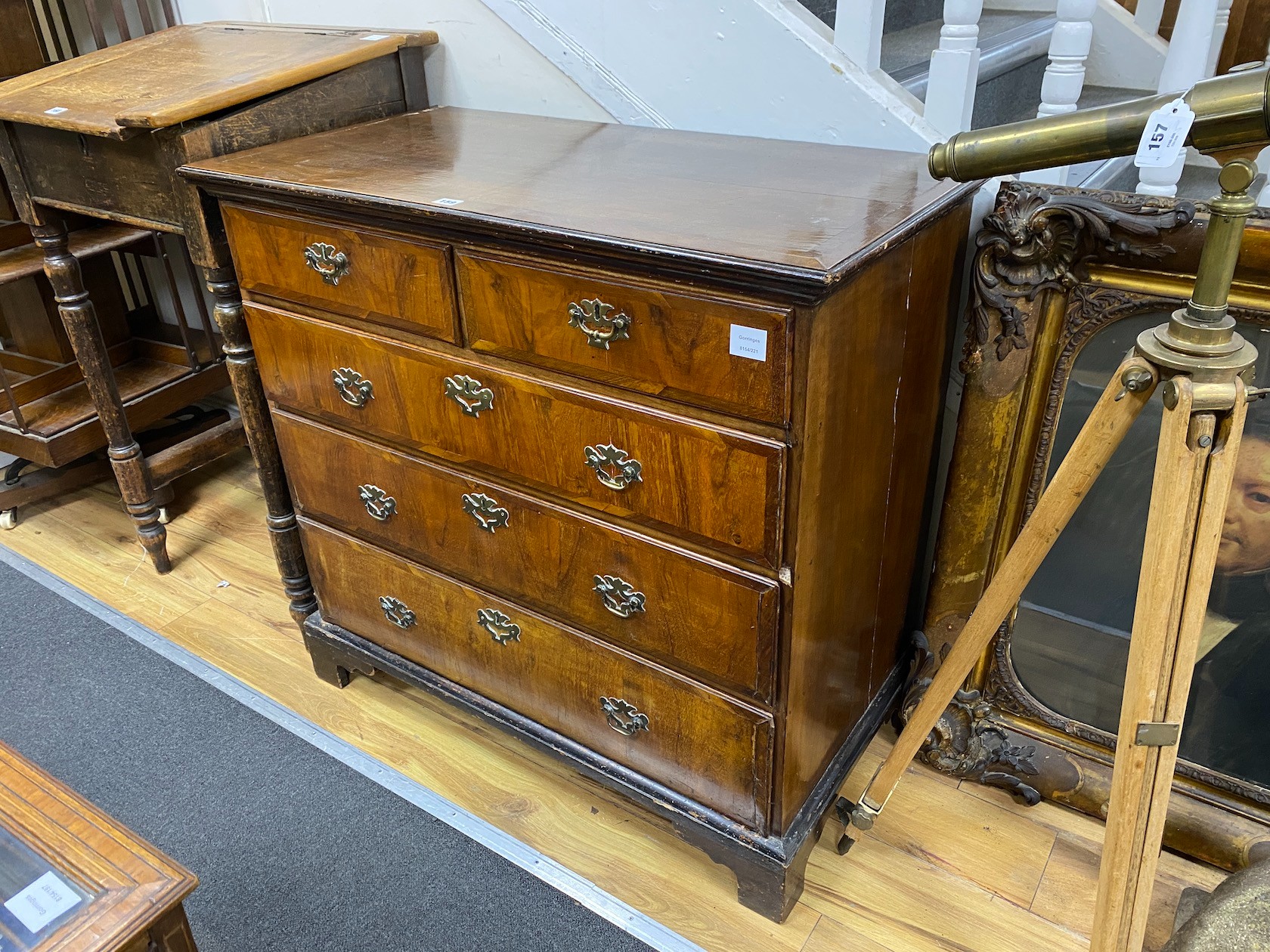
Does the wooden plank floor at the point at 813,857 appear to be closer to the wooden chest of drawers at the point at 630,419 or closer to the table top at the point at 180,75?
the wooden chest of drawers at the point at 630,419

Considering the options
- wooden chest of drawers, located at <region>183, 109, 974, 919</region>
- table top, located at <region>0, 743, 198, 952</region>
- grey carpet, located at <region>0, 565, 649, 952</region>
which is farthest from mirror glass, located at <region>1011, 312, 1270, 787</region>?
table top, located at <region>0, 743, 198, 952</region>

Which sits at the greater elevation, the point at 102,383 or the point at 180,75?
the point at 180,75

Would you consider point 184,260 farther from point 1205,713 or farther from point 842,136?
point 1205,713

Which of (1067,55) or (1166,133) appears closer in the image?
(1166,133)

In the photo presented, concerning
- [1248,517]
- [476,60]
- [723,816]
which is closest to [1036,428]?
[1248,517]

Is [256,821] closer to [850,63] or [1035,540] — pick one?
[1035,540]

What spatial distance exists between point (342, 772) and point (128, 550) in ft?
3.48

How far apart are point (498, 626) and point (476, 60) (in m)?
1.06

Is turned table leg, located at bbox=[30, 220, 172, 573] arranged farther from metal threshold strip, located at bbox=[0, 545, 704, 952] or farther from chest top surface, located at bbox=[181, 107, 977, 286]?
chest top surface, located at bbox=[181, 107, 977, 286]

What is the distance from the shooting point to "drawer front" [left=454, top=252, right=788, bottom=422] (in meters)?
1.04

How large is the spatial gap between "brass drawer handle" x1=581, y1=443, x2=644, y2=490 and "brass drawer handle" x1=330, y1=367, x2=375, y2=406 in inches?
16.4

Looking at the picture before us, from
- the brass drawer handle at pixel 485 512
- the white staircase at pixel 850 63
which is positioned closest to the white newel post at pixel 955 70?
the white staircase at pixel 850 63

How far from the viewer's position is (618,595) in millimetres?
1348

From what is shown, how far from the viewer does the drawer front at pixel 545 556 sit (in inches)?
49.4
